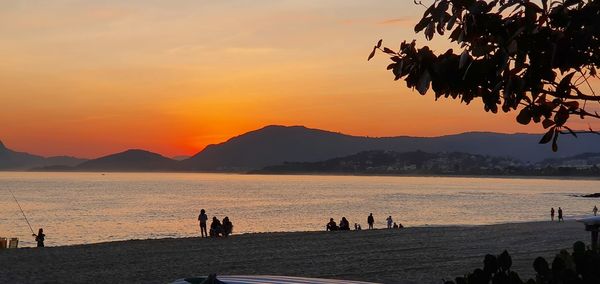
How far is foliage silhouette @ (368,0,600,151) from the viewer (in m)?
3.62

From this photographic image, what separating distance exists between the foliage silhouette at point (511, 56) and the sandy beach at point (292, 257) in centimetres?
1109

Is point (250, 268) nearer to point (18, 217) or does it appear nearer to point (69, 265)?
point (69, 265)

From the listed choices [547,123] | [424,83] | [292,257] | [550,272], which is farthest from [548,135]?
[292,257]

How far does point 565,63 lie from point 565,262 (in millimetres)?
2120

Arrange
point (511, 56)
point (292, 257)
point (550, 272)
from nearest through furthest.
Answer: point (511, 56) → point (550, 272) → point (292, 257)

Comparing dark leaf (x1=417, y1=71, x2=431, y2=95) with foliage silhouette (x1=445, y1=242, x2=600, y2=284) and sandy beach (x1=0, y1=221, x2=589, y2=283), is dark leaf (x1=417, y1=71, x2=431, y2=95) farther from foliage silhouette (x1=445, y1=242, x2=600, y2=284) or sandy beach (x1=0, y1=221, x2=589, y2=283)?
sandy beach (x1=0, y1=221, x2=589, y2=283)

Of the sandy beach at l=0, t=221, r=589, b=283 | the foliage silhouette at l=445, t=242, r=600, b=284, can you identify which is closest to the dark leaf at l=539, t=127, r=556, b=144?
the foliage silhouette at l=445, t=242, r=600, b=284

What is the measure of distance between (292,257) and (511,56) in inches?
640

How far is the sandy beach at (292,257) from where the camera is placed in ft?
54.3

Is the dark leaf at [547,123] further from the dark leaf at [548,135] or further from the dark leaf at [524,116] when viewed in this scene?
the dark leaf at [524,116]

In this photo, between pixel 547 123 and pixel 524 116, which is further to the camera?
pixel 547 123

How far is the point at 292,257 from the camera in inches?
771

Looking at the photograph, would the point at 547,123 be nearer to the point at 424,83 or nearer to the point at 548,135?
the point at 548,135

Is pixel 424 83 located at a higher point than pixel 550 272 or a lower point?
higher
